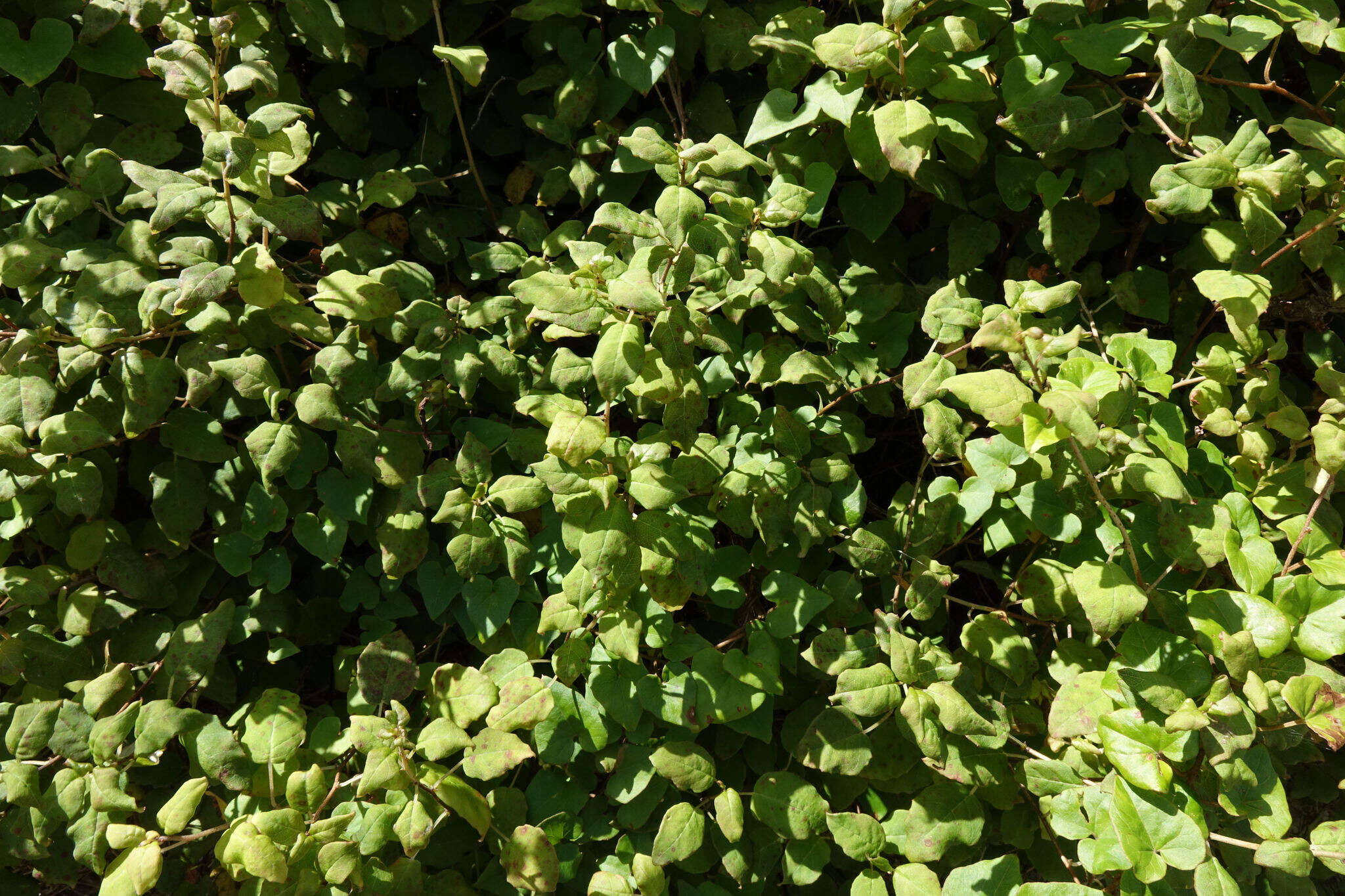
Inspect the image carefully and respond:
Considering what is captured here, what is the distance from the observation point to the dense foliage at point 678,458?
1.66m

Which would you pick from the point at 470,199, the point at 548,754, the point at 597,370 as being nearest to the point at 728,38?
the point at 470,199

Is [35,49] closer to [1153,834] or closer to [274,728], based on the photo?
[274,728]

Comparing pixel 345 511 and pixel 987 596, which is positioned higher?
pixel 345 511

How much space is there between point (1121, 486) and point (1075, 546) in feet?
0.72

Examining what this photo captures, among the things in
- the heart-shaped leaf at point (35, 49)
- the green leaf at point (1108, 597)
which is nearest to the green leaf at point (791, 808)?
the green leaf at point (1108, 597)

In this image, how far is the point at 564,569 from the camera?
76.0 inches

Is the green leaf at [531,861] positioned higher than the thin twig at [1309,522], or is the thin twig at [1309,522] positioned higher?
the thin twig at [1309,522]

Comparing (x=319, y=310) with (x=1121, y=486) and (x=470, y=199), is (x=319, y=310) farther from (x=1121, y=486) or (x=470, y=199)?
(x=1121, y=486)

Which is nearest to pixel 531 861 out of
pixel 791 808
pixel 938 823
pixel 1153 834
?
pixel 791 808

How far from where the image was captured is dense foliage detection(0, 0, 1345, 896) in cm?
166

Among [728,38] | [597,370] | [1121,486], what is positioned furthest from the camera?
[728,38]

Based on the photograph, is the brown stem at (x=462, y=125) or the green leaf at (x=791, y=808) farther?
the brown stem at (x=462, y=125)

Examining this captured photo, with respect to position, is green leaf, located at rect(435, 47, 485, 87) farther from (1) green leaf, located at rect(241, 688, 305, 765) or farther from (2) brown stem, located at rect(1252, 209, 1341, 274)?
(2) brown stem, located at rect(1252, 209, 1341, 274)

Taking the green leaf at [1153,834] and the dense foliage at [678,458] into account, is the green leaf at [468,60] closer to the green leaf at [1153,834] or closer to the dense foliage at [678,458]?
the dense foliage at [678,458]
